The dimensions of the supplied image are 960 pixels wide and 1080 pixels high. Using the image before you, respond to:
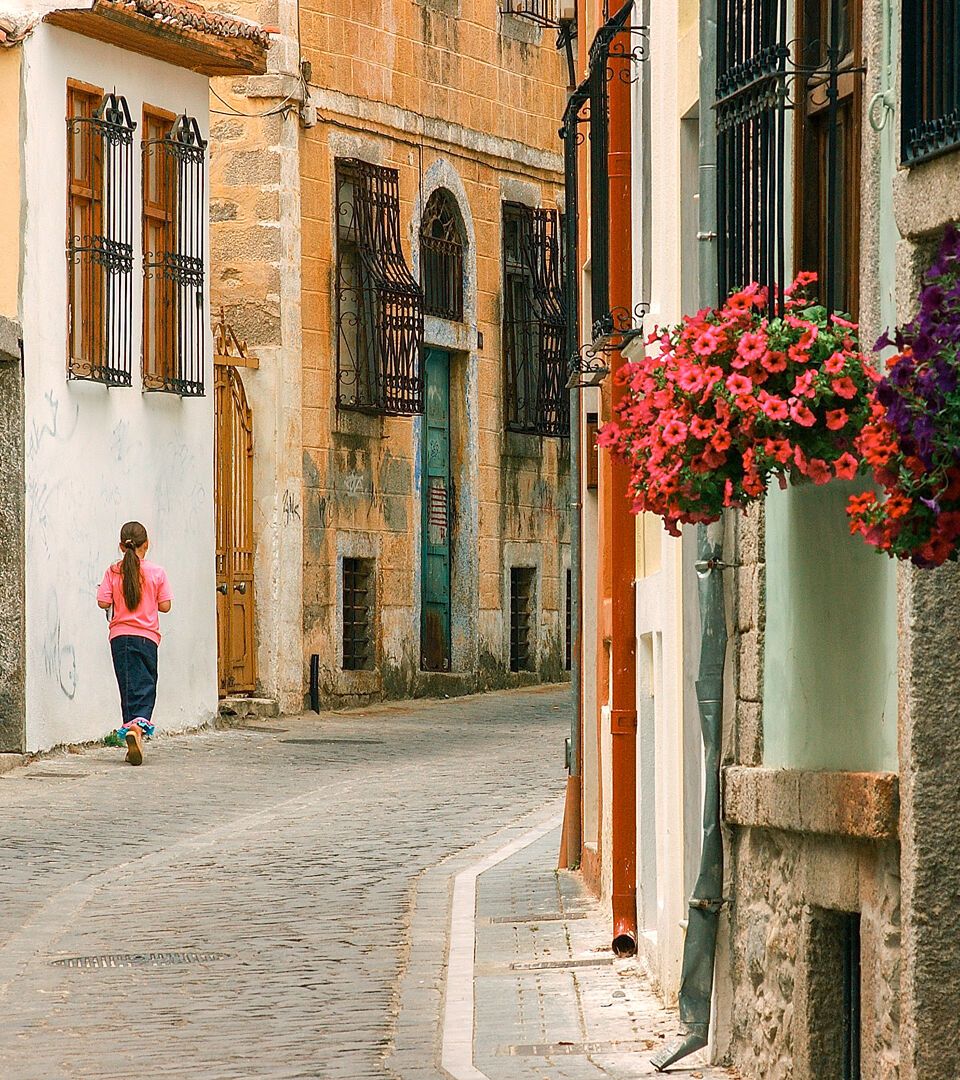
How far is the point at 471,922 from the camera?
11.5m

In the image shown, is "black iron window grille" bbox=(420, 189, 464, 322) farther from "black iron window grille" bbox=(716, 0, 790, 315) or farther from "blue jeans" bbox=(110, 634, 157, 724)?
"black iron window grille" bbox=(716, 0, 790, 315)

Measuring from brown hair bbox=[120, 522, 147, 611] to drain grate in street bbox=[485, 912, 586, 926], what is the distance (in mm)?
7577

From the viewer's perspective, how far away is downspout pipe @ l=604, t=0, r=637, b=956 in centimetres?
1089

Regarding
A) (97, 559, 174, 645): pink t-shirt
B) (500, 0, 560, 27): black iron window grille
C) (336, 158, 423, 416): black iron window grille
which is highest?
(500, 0, 560, 27): black iron window grille

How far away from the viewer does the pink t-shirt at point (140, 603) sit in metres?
18.8

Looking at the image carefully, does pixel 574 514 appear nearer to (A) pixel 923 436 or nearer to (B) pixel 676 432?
(B) pixel 676 432

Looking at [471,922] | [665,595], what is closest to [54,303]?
[471,922]

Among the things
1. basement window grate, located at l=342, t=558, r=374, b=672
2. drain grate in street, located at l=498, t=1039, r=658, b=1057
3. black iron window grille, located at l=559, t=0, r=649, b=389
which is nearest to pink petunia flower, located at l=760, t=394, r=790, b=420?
drain grate in street, located at l=498, t=1039, r=658, b=1057

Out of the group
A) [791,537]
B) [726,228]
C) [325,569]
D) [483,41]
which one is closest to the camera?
[791,537]

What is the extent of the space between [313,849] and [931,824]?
7.90 metres

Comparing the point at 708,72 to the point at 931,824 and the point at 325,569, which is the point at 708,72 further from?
the point at 325,569

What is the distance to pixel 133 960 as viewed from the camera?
34.6ft

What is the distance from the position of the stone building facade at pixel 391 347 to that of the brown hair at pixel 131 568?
4.73 metres

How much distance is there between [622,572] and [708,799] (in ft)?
9.34
